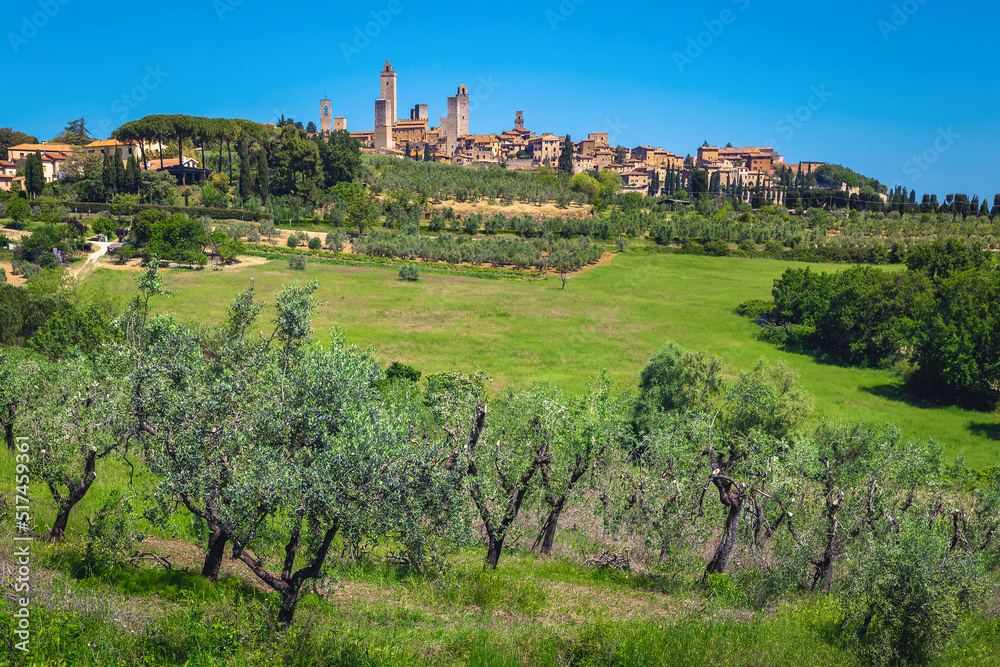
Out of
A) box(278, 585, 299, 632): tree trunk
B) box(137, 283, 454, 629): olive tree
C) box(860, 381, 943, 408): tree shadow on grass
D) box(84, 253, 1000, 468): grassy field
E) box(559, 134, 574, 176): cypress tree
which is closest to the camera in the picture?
box(137, 283, 454, 629): olive tree

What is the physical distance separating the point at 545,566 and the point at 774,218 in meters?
104

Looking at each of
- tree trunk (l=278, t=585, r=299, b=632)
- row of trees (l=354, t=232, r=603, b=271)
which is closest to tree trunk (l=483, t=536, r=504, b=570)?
tree trunk (l=278, t=585, r=299, b=632)

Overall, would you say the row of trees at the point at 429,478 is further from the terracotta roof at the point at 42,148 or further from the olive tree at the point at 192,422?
the terracotta roof at the point at 42,148

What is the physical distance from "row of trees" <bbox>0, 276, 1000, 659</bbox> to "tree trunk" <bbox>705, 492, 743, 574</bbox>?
0.15 feet

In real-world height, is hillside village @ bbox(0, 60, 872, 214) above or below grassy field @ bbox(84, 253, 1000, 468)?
above

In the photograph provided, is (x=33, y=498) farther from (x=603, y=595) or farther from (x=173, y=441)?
(x=603, y=595)

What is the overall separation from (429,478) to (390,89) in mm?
187480

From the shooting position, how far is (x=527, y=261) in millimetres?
74125

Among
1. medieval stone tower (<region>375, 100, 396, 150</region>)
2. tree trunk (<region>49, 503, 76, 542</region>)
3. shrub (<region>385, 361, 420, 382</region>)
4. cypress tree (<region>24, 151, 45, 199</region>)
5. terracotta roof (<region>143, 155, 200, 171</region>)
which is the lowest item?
shrub (<region>385, 361, 420, 382</region>)

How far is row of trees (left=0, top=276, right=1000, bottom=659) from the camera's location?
9.09 metres

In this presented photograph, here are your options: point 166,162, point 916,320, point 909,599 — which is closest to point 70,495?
point 909,599

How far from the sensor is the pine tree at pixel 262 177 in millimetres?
90312

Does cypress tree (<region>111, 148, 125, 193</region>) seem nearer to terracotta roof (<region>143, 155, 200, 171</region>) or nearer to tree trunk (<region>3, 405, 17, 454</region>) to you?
terracotta roof (<region>143, 155, 200, 171</region>)

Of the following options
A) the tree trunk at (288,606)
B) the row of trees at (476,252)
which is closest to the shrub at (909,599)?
the tree trunk at (288,606)
